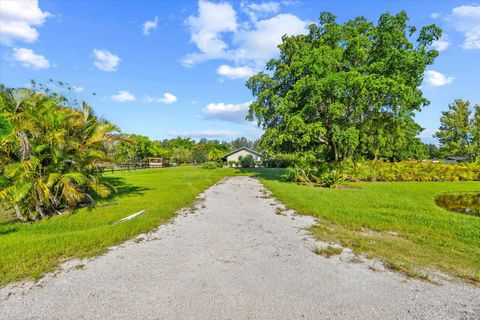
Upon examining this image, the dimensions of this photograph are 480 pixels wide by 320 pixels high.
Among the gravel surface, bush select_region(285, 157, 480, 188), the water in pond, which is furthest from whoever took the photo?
bush select_region(285, 157, 480, 188)

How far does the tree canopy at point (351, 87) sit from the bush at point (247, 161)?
29.2 m

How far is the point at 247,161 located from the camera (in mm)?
48219

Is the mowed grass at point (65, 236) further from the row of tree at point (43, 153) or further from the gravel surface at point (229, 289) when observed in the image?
the row of tree at point (43, 153)

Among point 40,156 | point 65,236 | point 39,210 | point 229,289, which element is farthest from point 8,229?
point 229,289

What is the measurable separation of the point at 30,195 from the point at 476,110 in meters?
45.5

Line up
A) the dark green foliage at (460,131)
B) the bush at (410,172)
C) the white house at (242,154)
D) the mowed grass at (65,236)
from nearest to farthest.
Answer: the mowed grass at (65,236)
the bush at (410,172)
the dark green foliage at (460,131)
the white house at (242,154)

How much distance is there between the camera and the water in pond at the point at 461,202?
966 cm

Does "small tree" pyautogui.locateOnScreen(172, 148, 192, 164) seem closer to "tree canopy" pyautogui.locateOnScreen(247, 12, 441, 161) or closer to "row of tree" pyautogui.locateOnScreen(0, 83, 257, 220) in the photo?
"tree canopy" pyautogui.locateOnScreen(247, 12, 441, 161)

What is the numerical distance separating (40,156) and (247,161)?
41626mm

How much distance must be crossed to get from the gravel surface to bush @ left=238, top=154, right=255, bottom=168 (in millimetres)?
43068

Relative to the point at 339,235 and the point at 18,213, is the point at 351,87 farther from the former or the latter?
the point at 18,213

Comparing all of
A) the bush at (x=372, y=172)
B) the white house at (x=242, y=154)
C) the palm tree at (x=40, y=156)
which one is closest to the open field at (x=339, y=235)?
the palm tree at (x=40, y=156)

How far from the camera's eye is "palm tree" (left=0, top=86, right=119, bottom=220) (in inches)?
267

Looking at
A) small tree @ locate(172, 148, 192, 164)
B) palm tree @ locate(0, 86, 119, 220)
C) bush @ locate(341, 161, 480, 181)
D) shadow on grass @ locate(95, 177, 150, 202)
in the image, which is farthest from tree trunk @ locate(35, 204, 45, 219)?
small tree @ locate(172, 148, 192, 164)
